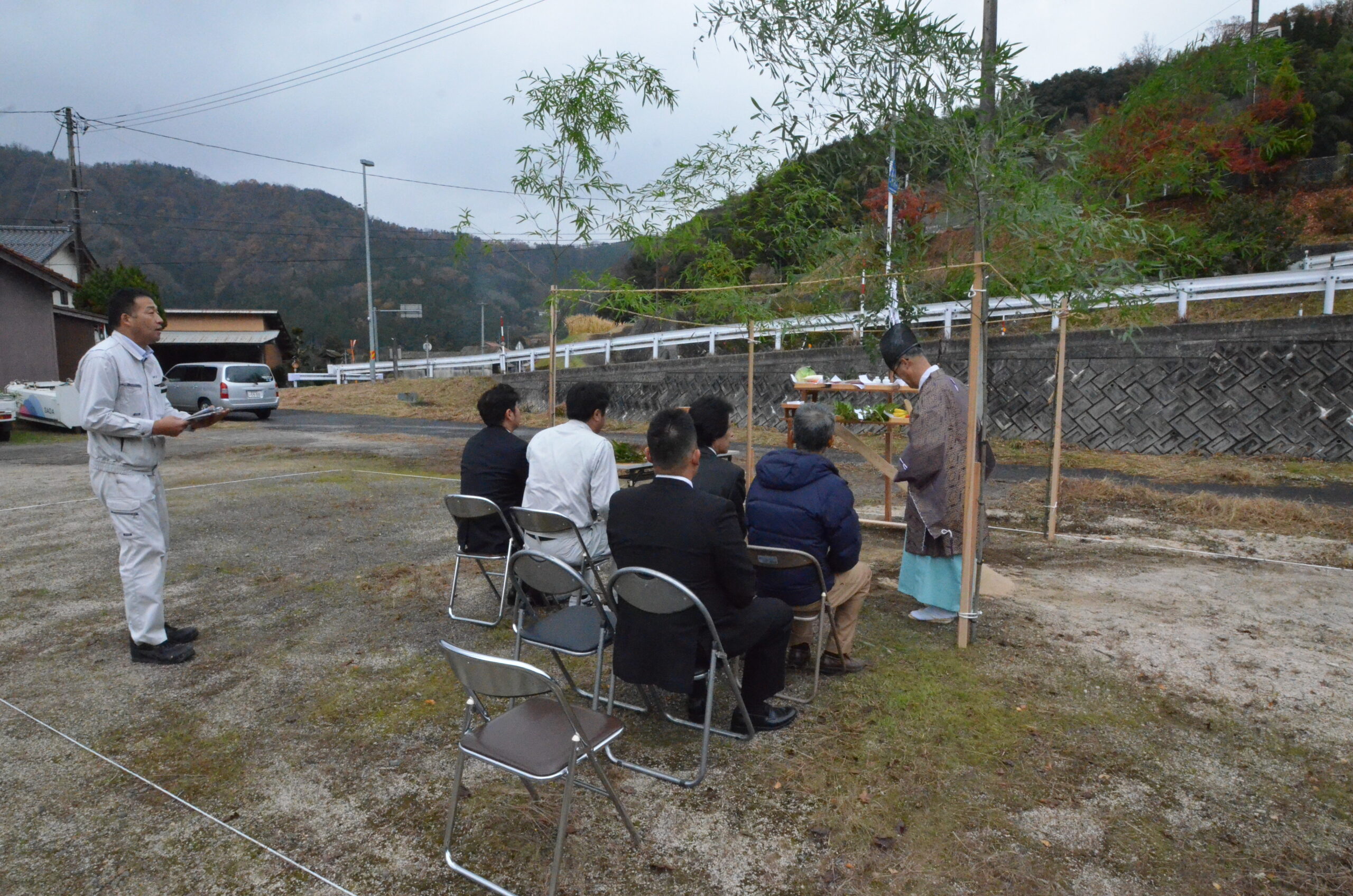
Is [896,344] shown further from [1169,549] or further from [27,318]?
[27,318]

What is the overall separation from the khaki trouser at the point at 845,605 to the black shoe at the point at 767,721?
42cm

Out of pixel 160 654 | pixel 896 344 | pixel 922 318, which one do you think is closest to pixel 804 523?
pixel 896 344

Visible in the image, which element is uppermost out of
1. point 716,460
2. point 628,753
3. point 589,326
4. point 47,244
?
point 47,244

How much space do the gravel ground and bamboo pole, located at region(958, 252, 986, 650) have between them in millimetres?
256

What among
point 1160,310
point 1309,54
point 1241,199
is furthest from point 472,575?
point 1309,54

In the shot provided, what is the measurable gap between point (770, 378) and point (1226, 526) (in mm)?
9969

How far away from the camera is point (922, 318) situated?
6.49 metres

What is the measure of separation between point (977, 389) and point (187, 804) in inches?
141

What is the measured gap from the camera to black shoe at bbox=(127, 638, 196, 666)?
12.9 ft

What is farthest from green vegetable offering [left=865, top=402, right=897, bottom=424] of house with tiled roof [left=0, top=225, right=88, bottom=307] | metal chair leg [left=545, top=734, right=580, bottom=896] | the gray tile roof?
the gray tile roof

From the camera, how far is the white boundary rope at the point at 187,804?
2.35 m

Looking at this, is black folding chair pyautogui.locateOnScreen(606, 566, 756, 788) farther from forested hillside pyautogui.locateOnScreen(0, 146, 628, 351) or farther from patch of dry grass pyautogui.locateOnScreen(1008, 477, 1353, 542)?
forested hillside pyautogui.locateOnScreen(0, 146, 628, 351)

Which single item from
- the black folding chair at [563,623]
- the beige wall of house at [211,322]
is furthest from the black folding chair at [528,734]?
the beige wall of house at [211,322]

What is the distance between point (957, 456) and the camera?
418cm
